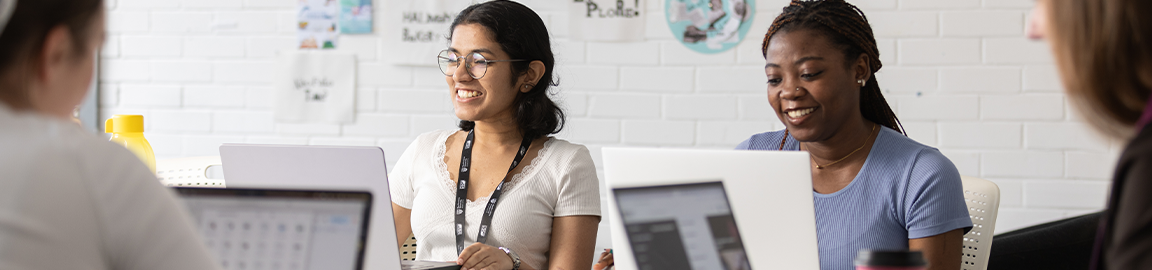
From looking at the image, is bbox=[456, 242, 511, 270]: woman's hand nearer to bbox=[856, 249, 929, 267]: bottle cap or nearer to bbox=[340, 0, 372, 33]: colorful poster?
bbox=[856, 249, 929, 267]: bottle cap

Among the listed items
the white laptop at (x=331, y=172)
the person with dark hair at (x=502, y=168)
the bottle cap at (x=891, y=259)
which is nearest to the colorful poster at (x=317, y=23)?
the person with dark hair at (x=502, y=168)

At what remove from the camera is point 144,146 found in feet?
5.42

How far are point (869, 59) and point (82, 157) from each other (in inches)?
55.0

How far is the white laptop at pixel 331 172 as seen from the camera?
112 centimetres

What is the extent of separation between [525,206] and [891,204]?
0.73 m

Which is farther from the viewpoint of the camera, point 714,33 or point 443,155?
point 714,33

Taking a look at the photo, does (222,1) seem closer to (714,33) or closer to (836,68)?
(714,33)

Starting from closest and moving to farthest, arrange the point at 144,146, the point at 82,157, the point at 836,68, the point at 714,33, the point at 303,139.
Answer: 1. the point at 82,157
2. the point at 836,68
3. the point at 144,146
4. the point at 714,33
5. the point at 303,139

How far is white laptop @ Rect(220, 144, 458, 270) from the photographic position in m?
1.12

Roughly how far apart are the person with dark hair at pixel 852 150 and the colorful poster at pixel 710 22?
77cm

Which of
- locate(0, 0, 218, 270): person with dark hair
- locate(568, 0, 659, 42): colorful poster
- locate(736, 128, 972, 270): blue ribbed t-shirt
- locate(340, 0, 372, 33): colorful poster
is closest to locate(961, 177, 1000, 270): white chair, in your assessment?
locate(736, 128, 972, 270): blue ribbed t-shirt

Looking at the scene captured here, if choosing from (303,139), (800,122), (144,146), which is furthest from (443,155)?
(303,139)

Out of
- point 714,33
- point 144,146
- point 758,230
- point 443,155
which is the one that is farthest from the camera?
point 714,33

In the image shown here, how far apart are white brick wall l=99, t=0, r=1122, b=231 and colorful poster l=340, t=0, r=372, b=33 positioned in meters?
0.04
